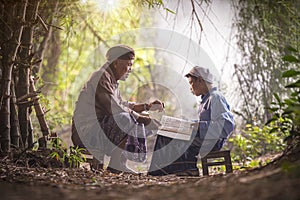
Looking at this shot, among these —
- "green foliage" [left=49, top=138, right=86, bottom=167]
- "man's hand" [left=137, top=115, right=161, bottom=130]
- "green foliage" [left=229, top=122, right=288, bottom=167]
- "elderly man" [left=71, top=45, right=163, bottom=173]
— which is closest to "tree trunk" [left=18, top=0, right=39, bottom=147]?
"green foliage" [left=49, top=138, right=86, bottom=167]

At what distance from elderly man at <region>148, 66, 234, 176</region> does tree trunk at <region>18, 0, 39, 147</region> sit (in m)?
1.14

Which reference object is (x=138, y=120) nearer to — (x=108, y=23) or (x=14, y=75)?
(x=14, y=75)

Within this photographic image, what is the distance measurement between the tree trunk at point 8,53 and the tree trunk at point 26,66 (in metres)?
0.12

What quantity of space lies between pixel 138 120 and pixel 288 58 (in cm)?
195

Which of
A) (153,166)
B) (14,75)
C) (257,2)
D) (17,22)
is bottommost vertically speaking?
(153,166)

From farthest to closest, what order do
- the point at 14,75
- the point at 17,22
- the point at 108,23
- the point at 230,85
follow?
the point at 108,23 → the point at 230,85 → the point at 14,75 → the point at 17,22

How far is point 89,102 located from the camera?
3602mm

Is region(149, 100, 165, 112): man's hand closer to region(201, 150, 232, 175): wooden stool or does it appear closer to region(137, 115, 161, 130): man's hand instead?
region(137, 115, 161, 130): man's hand

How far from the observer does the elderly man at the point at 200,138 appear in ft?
11.2

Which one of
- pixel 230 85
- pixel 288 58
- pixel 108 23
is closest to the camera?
pixel 288 58

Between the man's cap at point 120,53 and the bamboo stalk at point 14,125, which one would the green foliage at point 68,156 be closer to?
the bamboo stalk at point 14,125

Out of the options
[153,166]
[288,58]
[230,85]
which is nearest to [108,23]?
[230,85]

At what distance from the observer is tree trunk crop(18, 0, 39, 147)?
10.1ft

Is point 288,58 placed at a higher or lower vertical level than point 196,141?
higher
